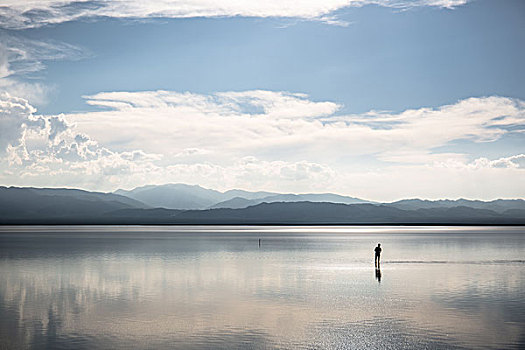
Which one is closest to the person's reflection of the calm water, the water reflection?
the water reflection

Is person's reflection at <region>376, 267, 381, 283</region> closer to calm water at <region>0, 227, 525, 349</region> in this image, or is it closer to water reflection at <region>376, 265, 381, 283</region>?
water reflection at <region>376, 265, 381, 283</region>

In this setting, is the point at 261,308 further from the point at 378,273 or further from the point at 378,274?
the point at 378,273

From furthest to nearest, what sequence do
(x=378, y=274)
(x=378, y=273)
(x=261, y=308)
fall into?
(x=378, y=273)
(x=378, y=274)
(x=261, y=308)

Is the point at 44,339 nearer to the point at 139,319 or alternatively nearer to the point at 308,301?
the point at 139,319

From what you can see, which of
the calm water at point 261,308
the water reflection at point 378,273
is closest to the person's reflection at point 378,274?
the water reflection at point 378,273

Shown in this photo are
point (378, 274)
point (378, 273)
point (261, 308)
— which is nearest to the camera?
point (261, 308)

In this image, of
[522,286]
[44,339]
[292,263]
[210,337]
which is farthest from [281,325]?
[292,263]

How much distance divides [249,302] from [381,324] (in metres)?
8.96

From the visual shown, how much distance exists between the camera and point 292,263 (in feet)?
196

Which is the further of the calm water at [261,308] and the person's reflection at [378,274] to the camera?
the person's reflection at [378,274]

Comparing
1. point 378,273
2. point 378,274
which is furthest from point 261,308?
point 378,273

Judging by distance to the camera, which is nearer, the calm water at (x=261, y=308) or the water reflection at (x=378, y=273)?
the calm water at (x=261, y=308)

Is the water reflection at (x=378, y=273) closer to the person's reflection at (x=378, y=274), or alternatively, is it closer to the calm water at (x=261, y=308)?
the person's reflection at (x=378, y=274)

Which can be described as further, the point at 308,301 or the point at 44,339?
the point at 308,301
